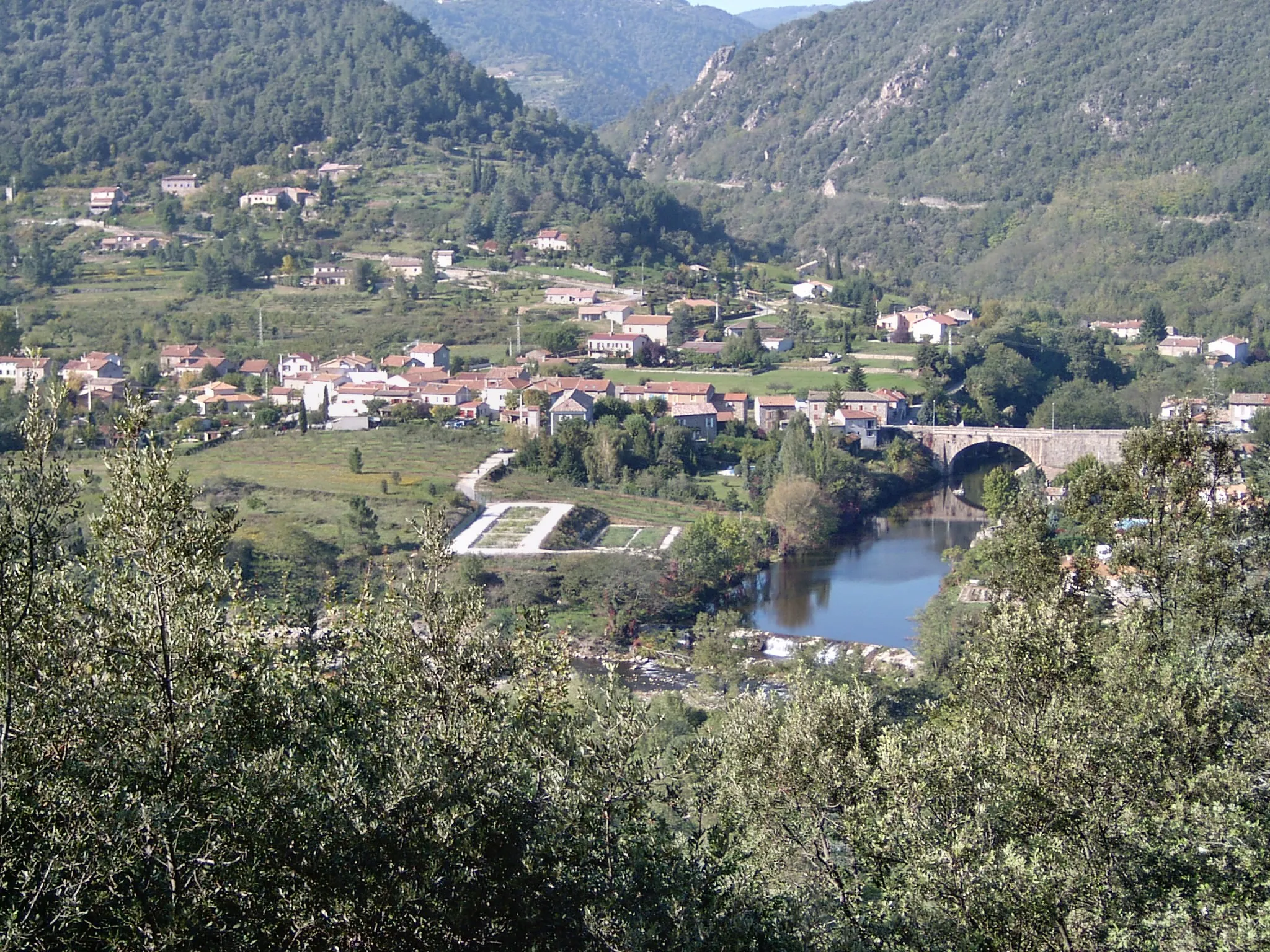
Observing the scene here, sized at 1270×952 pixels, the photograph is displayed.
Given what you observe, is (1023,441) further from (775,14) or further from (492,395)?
(775,14)

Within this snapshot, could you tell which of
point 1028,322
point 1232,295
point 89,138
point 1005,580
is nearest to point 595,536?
point 1005,580

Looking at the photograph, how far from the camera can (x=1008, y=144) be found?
61625 millimetres

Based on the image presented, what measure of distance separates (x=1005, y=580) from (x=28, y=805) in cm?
600

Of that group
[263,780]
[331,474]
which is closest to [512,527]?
[331,474]

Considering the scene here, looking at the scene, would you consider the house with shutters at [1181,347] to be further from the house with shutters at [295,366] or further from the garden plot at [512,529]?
the house with shutters at [295,366]

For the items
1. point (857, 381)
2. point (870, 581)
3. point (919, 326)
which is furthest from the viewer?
point (919, 326)

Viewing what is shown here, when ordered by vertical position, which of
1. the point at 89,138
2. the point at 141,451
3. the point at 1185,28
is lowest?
the point at 141,451

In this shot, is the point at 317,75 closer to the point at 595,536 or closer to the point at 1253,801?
the point at 595,536

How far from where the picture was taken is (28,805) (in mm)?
3955

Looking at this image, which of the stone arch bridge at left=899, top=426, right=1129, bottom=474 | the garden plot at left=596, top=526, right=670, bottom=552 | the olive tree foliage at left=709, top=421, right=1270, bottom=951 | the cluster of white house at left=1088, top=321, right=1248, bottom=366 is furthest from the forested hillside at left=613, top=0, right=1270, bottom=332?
the olive tree foliage at left=709, top=421, right=1270, bottom=951

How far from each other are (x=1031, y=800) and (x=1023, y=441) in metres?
26.7

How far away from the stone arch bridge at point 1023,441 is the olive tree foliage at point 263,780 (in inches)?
1050

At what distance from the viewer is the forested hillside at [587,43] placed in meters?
119

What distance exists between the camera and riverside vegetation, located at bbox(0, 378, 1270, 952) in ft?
13.5
